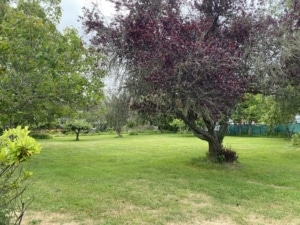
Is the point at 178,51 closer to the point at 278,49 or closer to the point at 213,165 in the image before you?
the point at 278,49

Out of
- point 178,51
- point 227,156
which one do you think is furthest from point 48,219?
point 227,156

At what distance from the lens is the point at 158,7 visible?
7281 mm

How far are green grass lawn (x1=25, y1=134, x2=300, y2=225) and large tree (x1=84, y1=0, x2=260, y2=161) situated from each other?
67.3 inches

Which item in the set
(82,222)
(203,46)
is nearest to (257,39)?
(203,46)

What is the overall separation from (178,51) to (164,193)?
293 cm

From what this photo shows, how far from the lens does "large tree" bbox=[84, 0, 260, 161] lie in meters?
6.36

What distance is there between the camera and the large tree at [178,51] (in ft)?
20.9

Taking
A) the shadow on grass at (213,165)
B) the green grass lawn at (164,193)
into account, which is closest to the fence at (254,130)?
the green grass lawn at (164,193)

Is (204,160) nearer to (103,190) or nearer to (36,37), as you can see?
(103,190)

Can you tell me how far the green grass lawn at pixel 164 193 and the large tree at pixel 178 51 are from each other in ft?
5.61

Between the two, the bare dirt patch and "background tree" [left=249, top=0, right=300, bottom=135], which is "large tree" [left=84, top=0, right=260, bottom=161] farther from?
the bare dirt patch

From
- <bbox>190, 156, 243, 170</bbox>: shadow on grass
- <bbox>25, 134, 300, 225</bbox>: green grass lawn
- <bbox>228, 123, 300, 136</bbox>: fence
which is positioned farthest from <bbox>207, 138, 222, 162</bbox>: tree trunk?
<bbox>228, 123, 300, 136</bbox>: fence

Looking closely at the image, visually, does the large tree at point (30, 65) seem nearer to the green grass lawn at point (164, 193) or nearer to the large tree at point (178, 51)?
the large tree at point (178, 51)

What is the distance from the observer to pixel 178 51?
6.30 metres
